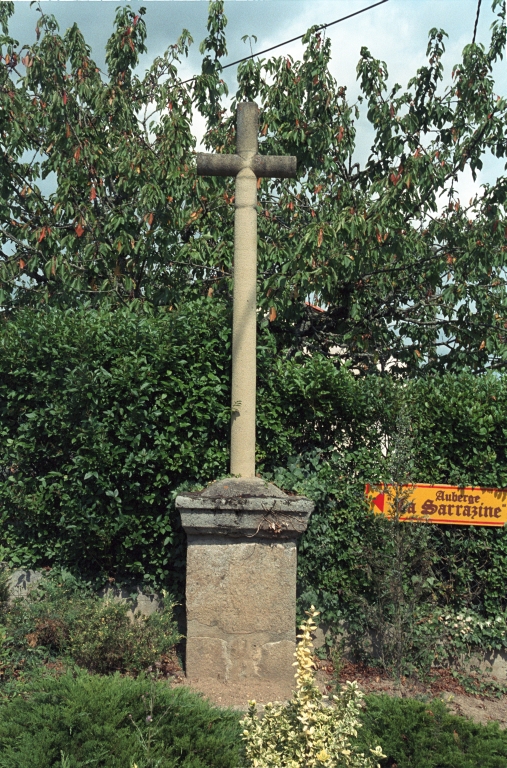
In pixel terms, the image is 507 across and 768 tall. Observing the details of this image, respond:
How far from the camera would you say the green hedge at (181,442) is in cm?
565

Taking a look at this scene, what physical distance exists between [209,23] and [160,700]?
7.27 metres

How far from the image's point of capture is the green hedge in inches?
222

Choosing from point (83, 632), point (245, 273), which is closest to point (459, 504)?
point (245, 273)

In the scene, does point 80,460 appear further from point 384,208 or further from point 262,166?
point 384,208

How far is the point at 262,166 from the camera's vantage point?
18.2ft

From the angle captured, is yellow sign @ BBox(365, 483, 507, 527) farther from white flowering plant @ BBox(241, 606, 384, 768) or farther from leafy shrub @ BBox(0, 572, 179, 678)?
white flowering plant @ BBox(241, 606, 384, 768)

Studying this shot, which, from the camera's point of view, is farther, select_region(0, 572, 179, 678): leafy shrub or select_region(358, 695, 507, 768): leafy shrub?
select_region(0, 572, 179, 678): leafy shrub

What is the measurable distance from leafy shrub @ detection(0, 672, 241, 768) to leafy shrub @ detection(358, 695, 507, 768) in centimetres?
79

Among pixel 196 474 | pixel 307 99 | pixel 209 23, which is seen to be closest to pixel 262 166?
pixel 196 474

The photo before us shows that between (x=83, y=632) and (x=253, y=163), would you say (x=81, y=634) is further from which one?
(x=253, y=163)

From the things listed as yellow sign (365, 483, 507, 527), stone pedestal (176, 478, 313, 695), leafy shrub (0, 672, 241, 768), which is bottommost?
leafy shrub (0, 672, 241, 768)

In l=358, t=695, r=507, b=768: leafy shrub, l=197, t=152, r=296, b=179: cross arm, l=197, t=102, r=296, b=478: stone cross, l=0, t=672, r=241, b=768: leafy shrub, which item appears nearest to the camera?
l=0, t=672, r=241, b=768: leafy shrub

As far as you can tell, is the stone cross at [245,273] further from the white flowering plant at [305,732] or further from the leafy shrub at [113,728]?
the white flowering plant at [305,732]

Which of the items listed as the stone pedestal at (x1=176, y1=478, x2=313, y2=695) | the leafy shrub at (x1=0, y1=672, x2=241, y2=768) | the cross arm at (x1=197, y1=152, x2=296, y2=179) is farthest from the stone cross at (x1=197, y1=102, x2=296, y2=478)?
the leafy shrub at (x1=0, y1=672, x2=241, y2=768)
